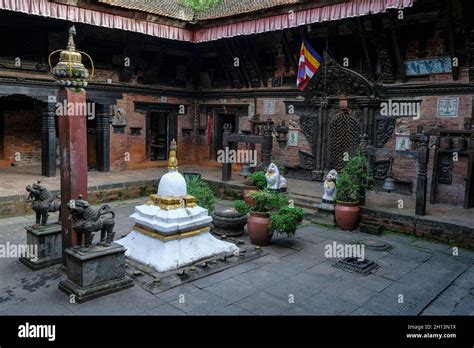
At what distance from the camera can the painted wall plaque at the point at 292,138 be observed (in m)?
14.1

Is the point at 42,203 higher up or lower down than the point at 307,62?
lower down

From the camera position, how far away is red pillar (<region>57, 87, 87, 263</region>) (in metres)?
6.05

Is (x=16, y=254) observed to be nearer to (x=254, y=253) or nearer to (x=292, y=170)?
(x=254, y=253)

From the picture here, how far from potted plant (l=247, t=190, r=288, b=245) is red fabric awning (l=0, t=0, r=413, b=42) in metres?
5.39

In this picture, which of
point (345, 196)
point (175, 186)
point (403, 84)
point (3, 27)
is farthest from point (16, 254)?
point (403, 84)

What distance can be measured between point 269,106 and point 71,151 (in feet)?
31.7

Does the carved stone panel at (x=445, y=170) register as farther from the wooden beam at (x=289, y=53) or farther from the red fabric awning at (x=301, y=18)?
the wooden beam at (x=289, y=53)

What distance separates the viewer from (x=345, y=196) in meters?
9.32

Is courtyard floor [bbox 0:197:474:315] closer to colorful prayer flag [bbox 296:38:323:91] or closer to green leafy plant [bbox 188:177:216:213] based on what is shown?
green leafy plant [bbox 188:177:216:213]

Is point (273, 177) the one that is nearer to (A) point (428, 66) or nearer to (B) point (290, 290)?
(A) point (428, 66)

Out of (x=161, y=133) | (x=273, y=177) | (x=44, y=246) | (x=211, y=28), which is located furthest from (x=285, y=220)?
(x=161, y=133)

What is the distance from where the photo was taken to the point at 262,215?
7.88 meters

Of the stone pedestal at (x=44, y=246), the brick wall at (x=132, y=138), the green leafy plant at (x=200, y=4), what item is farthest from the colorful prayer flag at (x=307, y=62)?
the stone pedestal at (x=44, y=246)

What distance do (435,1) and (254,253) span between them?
7.71 metres
